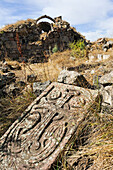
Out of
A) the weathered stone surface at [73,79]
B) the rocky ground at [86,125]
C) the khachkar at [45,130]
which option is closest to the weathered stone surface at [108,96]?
the rocky ground at [86,125]

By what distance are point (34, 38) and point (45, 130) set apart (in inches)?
378

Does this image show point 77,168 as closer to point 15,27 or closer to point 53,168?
point 53,168

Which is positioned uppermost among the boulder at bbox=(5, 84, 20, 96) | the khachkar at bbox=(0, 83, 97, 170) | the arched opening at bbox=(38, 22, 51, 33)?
the arched opening at bbox=(38, 22, 51, 33)

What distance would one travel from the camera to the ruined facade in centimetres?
929

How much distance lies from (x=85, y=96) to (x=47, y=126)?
904 mm

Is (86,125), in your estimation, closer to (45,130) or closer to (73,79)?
(45,130)

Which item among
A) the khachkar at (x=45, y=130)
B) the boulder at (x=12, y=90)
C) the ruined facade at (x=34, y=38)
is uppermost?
the ruined facade at (x=34, y=38)

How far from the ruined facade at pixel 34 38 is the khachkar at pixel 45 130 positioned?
719 cm

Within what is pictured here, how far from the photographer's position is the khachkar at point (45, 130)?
1834 mm

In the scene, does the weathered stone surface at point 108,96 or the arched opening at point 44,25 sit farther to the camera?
the arched opening at point 44,25

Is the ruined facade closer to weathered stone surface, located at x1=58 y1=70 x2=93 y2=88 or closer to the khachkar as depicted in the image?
weathered stone surface, located at x1=58 y1=70 x2=93 y2=88

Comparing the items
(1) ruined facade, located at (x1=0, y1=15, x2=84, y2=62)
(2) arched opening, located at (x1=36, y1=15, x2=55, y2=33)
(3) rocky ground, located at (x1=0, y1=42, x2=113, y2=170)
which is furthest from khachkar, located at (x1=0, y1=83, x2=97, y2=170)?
(2) arched opening, located at (x1=36, y1=15, x2=55, y2=33)

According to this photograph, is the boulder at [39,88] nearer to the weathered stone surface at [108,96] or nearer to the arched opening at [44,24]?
the weathered stone surface at [108,96]

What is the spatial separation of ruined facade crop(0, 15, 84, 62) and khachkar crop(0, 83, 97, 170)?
23.6ft
